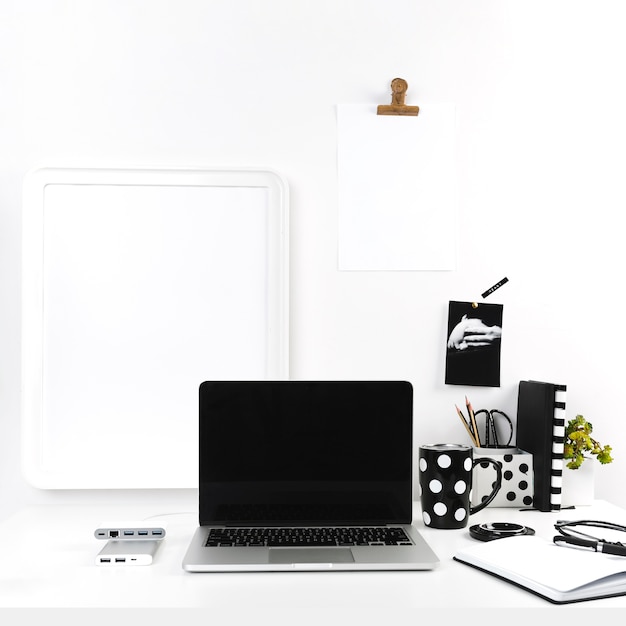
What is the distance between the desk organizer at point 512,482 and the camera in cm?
139

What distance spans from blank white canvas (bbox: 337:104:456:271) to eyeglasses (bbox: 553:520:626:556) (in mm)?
572

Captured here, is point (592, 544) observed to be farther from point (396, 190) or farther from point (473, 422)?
point (396, 190)

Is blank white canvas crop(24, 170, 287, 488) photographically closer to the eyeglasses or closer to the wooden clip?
the wooden clip

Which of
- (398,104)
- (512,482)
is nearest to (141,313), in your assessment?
(398,104)

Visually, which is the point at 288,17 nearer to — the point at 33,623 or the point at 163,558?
the point at 163,558

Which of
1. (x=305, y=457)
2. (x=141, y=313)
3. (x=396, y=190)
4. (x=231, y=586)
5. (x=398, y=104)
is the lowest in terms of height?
(x=231, y=586)

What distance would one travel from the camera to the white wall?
146 centimetres

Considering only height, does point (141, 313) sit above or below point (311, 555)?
above

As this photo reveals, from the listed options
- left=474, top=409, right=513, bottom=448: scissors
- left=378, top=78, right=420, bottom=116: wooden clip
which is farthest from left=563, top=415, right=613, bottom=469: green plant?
left=378, top=78, right=420, bottom=116: wooden clip

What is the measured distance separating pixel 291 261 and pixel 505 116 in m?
0.57

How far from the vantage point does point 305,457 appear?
4.08 ft

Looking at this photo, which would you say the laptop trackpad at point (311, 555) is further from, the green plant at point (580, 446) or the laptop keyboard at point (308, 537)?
the green plant at point (580, 446)

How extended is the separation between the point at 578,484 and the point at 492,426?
20 cm

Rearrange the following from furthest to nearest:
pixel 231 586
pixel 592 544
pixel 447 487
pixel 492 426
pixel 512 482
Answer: pixel 492 426
pixel 512 482
pixel 447 487
pixel 592 544
pixel 231 586
